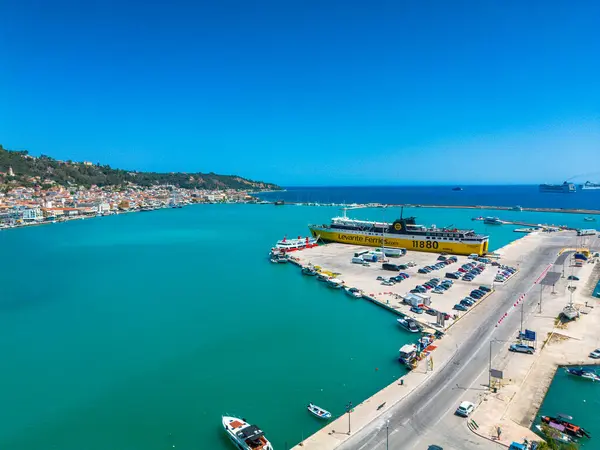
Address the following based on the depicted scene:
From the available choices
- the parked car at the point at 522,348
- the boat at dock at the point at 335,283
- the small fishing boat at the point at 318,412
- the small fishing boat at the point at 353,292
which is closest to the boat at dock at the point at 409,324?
the parked car at the point at 522,348

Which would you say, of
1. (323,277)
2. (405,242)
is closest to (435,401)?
(323,277)

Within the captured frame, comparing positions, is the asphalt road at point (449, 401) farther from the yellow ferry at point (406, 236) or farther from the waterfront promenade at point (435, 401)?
the yellow ferry at point (406, 236)

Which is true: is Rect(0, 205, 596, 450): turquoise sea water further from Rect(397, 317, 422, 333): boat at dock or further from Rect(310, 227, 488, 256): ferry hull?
Rect(310, 227, 488, 256): ferry hull

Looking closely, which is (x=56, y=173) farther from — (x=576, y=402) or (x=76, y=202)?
(x=576, y=402)

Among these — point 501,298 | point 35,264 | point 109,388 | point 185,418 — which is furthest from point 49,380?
point 35,264

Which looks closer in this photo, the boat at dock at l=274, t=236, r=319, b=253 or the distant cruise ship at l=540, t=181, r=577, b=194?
the boat at dock at l=274, t=236, r=319, b=253

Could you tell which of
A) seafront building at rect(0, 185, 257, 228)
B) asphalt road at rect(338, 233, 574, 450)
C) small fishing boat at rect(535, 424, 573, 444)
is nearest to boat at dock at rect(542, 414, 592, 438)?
small fishing boat at rect(535, 424, 573, 444)
